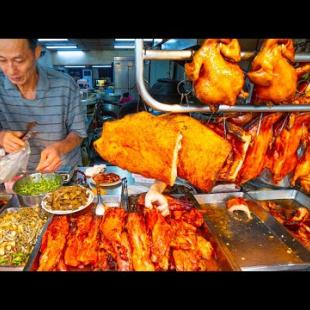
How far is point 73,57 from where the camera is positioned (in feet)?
64.2

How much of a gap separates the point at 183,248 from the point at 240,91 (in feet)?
3.83

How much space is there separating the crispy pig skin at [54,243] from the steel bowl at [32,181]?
43 centimetres

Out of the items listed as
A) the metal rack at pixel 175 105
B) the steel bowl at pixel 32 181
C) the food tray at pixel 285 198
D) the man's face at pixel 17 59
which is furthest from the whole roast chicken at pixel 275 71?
the man's face at pixel 17 59

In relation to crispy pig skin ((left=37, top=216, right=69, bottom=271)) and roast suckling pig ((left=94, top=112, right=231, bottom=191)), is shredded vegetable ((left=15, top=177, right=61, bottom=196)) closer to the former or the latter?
crispy pig skin ((left=37, top=216, right=69, bottom=271))

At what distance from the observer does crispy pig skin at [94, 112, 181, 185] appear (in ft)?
4.81

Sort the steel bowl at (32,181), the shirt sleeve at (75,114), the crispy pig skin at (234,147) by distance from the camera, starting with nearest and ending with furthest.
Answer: the crispy pig skin at (234,147), the steel bowl at (32,181), the shirt sleeve at (75,114)

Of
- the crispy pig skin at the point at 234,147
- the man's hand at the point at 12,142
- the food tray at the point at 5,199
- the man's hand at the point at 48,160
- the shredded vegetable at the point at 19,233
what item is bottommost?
the shredded vegetable at the point at 19,233

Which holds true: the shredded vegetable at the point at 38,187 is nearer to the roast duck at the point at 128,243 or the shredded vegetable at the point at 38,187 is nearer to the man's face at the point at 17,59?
the roast duck at the point at 128,243

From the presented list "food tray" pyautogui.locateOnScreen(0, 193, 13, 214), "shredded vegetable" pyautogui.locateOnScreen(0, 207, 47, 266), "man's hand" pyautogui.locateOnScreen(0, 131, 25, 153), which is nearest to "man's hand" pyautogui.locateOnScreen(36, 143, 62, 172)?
"man's hand" pyautogui.locateOnScreen(0, 131, 25, 153)

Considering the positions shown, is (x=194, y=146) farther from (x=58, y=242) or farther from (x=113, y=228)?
(x=58, y=242)

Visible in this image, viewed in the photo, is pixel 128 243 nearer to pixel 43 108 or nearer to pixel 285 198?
pixel 285 198

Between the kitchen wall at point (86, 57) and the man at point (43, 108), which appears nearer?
the man at point (43, 108)

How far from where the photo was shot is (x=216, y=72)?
1.24 meters

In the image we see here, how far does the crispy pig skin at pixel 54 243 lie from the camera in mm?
1678
